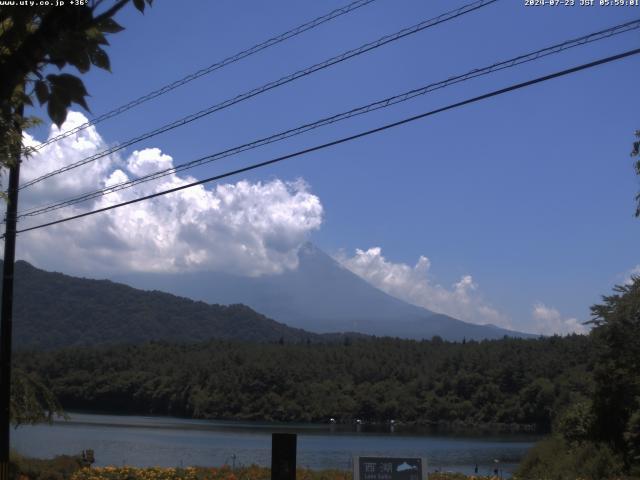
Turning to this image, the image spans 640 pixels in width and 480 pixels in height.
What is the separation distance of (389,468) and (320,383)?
299 ft

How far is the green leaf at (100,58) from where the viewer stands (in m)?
3.88

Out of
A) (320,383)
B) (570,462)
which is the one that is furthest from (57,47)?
(320,383)

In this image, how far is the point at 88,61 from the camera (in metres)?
3.89

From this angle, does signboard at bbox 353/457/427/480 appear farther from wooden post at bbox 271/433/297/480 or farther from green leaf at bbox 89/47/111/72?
green leaf at bbox 89/47/111/72

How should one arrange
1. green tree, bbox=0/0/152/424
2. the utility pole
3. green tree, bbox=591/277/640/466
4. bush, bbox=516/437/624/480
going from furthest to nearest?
green tree, bbox=591/277/640/466, bush, bbox=516/437/624/480, the utility pole, green tree, bbox=0/0/152/424

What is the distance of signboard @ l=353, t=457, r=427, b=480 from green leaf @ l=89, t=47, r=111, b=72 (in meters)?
6.21

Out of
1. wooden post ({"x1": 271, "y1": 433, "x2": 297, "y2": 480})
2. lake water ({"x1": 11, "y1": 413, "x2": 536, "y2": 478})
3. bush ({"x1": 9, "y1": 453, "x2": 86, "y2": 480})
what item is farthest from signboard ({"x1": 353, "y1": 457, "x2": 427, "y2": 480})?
lake water ({"x1": 11, "y1": 413, "x2": 536, "y2": 478})

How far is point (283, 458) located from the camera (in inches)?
314

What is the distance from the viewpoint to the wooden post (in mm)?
7953

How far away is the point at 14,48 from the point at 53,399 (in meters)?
17.9

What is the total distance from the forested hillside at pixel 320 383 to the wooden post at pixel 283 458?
259 feet

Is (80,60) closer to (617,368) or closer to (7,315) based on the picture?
(7,315)

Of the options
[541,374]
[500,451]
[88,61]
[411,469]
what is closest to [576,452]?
[411,469]

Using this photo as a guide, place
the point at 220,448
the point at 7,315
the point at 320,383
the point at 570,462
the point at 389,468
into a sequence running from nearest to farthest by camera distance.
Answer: the point at 389,468 → the point at 7,315 → the point at 570,462 → the point at 220,448 → the point at 320,383
